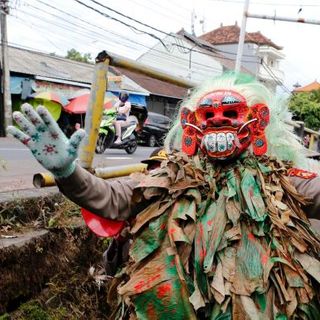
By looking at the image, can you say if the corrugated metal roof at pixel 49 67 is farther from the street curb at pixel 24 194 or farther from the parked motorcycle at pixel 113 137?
the street curb at pixel 24 194

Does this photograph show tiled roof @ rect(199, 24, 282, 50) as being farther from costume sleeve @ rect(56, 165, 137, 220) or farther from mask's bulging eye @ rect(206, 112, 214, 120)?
costume sleeve @ rect(56, 165, 137, 220)

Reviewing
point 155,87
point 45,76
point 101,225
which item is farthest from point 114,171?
point 155,87

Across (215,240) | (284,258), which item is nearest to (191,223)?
(215,240)

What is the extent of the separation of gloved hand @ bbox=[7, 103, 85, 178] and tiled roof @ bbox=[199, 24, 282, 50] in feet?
150

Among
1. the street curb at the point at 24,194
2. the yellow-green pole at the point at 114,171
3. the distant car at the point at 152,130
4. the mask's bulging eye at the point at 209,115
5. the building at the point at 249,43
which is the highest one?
the building at the point at 249,43

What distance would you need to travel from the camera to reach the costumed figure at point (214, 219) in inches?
63.3

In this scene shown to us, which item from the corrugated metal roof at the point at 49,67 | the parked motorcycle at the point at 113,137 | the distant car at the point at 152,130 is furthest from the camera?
the corrugated metal roof at the point at 49,67

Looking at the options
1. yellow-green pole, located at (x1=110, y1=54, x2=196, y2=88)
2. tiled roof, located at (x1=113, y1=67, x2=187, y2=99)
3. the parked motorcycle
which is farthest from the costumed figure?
tiled roof, located at (x1=113, y1=67, x2=187, y2=99)

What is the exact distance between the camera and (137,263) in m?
1.69

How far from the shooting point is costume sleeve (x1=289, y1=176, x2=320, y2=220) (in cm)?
182

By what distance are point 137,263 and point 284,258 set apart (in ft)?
1.65

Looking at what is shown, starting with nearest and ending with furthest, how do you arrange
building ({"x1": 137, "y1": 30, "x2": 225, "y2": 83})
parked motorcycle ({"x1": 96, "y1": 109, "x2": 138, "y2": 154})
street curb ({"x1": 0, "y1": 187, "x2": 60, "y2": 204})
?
1. street curb ({"x1": 0, "y1": 187, "x2": 60, "y2": 204})
2. parked motorcycle ({"x1": 96, "y1": 109, "x2": 138, "y2": 154})
3. building ({"x1": 137, "y1": 30, "x2": 225, "y2": 83})

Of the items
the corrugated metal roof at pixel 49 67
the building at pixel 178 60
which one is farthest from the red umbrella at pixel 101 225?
the building at pixel 178 60

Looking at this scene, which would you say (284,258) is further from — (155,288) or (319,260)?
(155,288)
